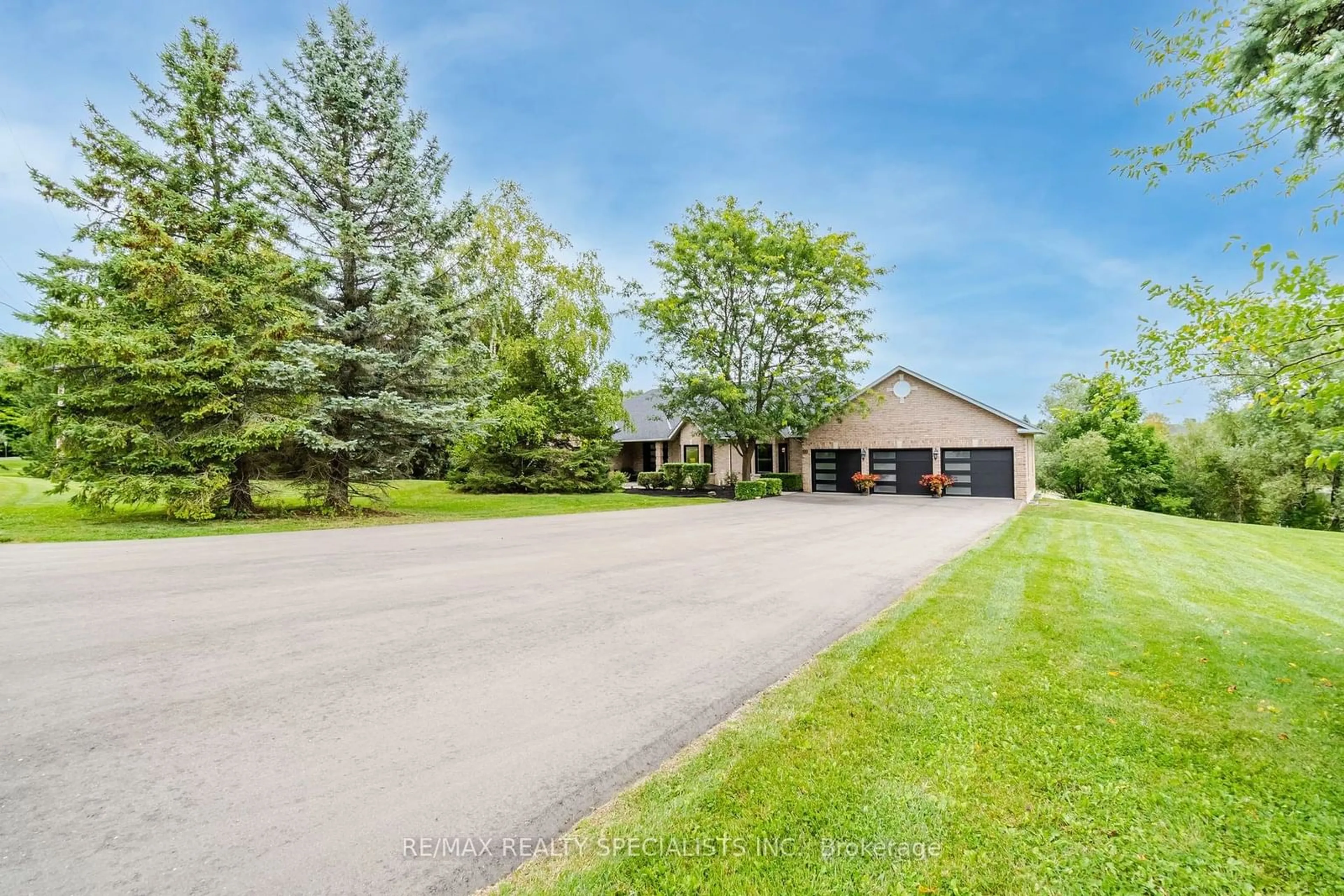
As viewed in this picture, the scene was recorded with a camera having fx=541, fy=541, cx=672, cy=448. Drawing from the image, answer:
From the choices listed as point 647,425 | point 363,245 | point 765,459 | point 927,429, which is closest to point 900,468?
point 927,429

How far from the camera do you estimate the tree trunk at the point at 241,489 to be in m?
12.8

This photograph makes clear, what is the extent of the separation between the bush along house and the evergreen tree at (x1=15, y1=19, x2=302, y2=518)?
1323 cm

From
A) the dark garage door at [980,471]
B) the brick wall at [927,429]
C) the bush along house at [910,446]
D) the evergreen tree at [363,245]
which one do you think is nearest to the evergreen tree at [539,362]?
the bush along house at [910,446]

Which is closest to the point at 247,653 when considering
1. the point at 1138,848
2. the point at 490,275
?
the point at 1138,848

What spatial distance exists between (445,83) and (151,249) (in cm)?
884

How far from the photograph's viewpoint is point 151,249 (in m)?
11.6

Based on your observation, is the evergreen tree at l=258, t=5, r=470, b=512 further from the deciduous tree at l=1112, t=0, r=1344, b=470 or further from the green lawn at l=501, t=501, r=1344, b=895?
the deciduous tree at l=1112, t=0, r=1344, b=470

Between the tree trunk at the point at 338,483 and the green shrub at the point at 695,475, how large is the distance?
1445 centimetres

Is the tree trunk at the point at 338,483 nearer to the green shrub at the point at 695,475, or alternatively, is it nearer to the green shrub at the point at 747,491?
the green shrub at the point at 747,491

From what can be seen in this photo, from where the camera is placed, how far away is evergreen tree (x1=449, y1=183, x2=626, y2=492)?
20578mm

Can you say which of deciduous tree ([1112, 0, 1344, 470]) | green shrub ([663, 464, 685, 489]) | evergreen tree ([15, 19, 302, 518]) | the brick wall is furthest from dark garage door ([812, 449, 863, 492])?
deciduous tree ([1112, 0, 1344, 470])

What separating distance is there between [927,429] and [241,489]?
23.7 m

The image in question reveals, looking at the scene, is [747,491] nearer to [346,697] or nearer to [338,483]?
[338,483]

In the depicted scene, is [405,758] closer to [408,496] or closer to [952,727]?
[952,727]
